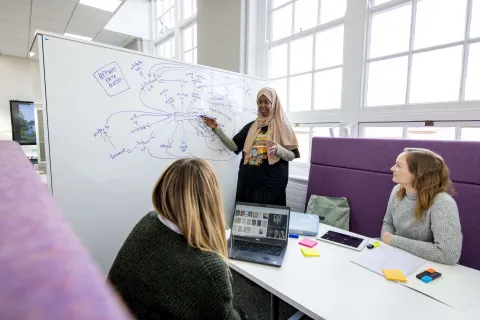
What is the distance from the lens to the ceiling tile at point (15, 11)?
358cm

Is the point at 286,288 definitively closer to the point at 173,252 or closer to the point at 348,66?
the point at 173,252

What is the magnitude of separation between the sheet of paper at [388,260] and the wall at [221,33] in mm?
2435

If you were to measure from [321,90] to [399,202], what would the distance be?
146 cm

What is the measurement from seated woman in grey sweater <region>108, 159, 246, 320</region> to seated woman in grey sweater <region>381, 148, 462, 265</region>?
0.98 metres

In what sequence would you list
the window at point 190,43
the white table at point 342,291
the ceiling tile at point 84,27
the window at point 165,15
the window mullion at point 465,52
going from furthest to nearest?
the window at point 165,15
the ceiling tile at point 84,27
the window at point 190,43
the window mullion at point 465,52
the white table at point 342,291

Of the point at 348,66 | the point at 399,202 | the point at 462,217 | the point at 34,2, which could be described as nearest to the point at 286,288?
the point at 399,202

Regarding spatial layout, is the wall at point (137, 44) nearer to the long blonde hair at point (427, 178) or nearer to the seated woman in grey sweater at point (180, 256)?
the seated woman in grey sweater at point (180, 256)

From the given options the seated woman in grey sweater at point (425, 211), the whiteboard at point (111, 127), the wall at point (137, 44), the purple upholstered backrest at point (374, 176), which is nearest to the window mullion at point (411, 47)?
the purple upholstered backrest at point (374, 176)

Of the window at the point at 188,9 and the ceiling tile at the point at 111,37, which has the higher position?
the window at the point at 188,9

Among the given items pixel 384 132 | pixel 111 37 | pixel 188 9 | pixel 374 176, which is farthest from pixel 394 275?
pixel 111 37

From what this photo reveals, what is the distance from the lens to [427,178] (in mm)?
1440

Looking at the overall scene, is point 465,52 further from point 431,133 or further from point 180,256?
point 180,256

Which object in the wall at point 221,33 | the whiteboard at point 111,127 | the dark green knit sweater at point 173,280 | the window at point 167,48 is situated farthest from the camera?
the window at point 167,48

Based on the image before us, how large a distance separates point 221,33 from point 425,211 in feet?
9.27
